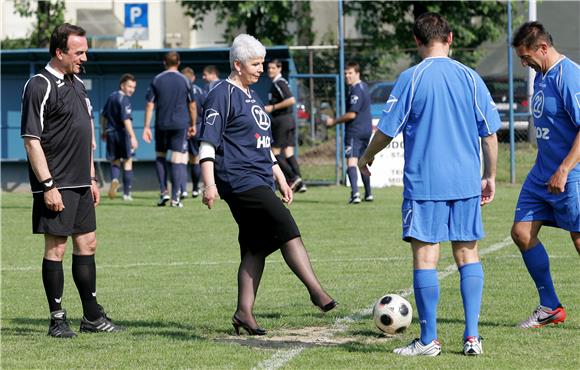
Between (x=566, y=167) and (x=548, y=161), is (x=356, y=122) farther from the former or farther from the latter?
(x=566, y=167)

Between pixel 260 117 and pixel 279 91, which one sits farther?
pixel 279 91

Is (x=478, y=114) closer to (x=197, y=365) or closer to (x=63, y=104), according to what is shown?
(x=197, y=365)

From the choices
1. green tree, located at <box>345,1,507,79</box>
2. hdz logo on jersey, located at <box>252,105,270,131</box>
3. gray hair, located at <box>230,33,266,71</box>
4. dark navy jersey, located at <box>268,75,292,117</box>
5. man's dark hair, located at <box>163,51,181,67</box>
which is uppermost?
green tree, located at <box>345,1,507,79</box>

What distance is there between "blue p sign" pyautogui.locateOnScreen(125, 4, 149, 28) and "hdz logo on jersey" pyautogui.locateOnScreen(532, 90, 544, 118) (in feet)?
70.4

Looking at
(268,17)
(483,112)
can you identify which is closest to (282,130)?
(268,17)

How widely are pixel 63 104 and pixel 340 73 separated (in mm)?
14474

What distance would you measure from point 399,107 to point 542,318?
2.07 m

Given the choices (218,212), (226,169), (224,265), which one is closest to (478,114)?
(226,169)

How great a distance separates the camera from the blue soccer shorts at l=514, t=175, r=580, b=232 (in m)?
7.39

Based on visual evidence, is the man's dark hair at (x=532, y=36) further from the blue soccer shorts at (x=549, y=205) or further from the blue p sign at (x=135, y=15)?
the blue p sign at (x=135, y=15)

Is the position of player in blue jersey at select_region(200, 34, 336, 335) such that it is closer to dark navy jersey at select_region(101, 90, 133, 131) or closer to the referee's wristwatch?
the referee's wristwatch

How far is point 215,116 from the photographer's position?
7.14 metres

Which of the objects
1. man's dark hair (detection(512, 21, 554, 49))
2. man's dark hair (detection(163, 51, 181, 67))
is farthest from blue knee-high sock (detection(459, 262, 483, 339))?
man's dark hair (detection(163, 51, 181, 67))

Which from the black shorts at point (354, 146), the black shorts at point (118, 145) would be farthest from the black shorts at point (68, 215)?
the black shorts at point (118, 145)
